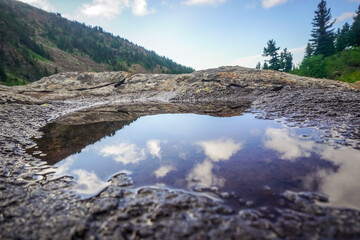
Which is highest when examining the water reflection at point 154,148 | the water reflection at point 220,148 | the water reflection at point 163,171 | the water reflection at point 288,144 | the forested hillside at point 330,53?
the forested hillside at point 330,53

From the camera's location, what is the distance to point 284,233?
1.06m

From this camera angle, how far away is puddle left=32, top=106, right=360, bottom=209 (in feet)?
4.97

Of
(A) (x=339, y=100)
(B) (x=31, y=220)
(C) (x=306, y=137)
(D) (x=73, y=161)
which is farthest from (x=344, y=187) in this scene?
(A) (x=339, y=100)

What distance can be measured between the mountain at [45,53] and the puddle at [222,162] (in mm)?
47112

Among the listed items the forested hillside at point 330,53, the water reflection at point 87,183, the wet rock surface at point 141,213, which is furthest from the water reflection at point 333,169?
the forested hillside at point 330,53

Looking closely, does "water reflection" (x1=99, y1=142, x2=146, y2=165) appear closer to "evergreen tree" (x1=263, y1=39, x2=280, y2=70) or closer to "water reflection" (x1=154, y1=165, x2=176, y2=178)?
"water reflection" (x1=154, y1=165, x2=176, y2=178)

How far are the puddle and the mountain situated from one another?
47112 mm

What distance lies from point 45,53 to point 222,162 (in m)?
85.9

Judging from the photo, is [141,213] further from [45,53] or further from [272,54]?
[45,53]

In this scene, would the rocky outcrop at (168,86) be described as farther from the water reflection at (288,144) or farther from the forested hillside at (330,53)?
the forested hillside at (330,53)

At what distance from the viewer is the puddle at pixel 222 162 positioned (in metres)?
1.51

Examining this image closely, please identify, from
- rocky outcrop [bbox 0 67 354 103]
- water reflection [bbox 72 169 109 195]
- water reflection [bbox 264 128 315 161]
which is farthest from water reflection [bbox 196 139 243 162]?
rocky outcrop [bbox 0 67 354 103]

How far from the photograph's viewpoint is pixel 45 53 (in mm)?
66312

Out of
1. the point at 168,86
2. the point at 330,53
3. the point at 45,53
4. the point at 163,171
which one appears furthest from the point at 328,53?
the point at 45,53
